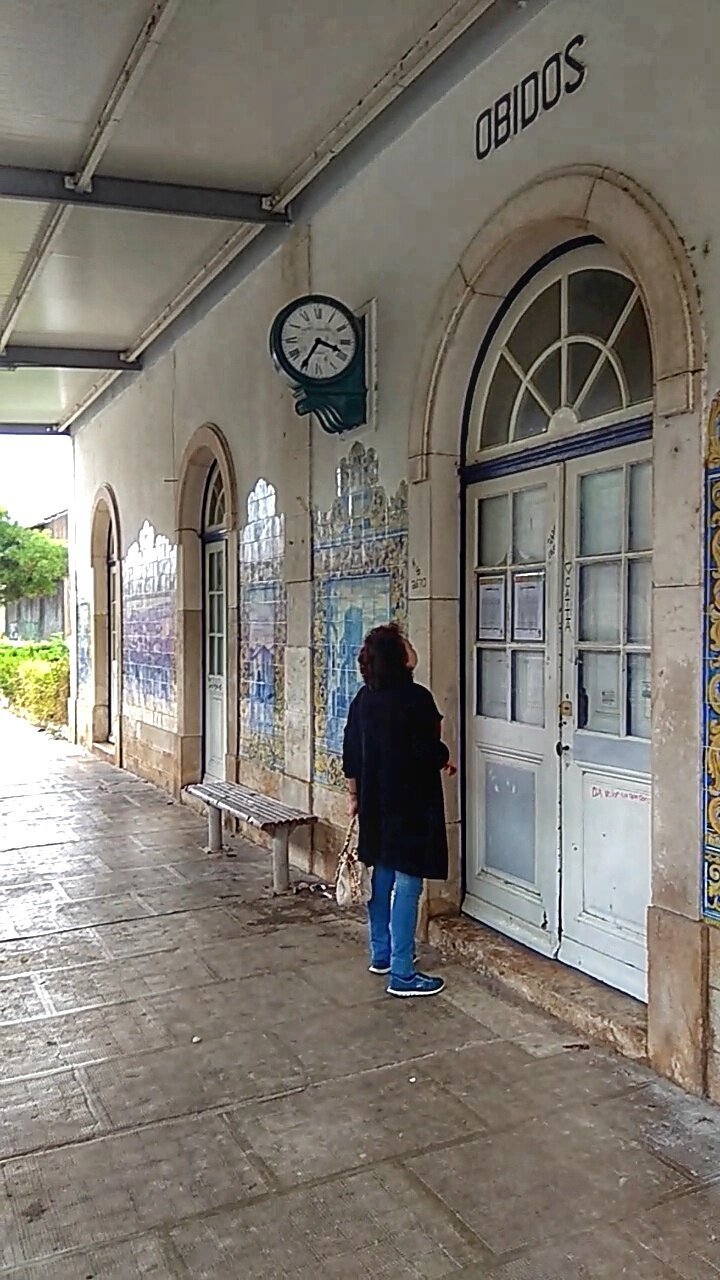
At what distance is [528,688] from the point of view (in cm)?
471

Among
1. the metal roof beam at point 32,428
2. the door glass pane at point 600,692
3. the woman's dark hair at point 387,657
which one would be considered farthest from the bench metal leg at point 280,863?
the metal roof beam at point 32,428

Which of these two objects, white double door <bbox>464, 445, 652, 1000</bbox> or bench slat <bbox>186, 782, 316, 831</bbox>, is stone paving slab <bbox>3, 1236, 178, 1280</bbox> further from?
bench slat <bbox>186, 782, 316, 831</bbox>

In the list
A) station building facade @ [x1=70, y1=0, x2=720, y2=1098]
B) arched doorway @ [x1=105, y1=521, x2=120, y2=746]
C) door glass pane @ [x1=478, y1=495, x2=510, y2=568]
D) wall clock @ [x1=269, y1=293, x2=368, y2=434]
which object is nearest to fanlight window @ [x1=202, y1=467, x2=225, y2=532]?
station building facade @ [x1=70, y1=0, x2=720, y2=1098]

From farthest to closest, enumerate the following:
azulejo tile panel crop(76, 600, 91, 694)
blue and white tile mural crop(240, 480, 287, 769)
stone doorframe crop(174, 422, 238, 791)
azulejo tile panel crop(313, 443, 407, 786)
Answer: azulejo tile panel crop(76, 600, 91, 694) < stone doorframe crop(174, 422, 238, 791) < blue and white tile mural crop(240, 480, 287, 769) < azulejo tile panel crop(313, 443, 407, 786)

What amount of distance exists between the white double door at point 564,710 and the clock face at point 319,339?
1.21m

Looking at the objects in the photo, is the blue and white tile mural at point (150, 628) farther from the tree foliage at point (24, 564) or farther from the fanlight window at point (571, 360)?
the tree foliage at point (24, 564)

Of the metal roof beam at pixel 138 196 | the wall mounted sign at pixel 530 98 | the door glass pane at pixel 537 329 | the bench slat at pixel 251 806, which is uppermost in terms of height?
the metal roof beam at pixel 138 196

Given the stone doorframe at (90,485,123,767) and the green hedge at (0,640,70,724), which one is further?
the green hedge at (0,640,70,724)

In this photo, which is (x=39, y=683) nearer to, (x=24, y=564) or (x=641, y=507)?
(x=24, y=564)

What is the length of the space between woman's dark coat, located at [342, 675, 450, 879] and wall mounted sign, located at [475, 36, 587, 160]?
91.1 inches

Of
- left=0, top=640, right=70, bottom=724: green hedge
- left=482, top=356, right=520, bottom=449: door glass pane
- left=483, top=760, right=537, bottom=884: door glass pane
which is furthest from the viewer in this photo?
left=0, top=640, right=70, bottom=724: green hedge

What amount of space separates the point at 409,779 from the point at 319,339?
99.4 inches

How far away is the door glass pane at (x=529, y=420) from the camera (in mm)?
4594

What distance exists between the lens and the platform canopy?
464cm
